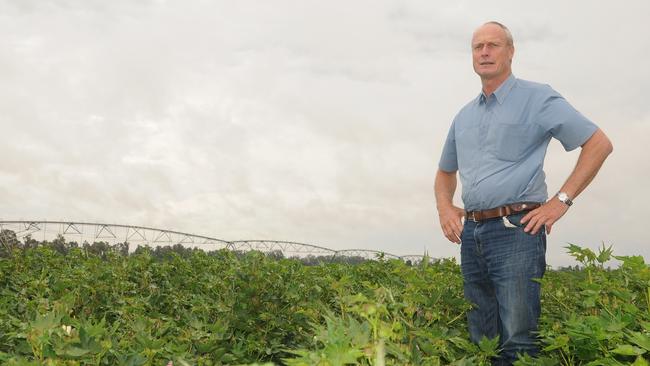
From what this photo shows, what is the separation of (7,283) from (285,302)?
3.54 m

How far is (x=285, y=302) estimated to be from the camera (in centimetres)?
651

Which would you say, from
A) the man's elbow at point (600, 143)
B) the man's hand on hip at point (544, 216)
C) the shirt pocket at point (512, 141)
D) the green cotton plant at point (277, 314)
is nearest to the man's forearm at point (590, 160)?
the man's elbow at point (600, 143)

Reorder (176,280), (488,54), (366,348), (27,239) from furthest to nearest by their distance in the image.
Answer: (27,239) < (176,280) < (488,54) < (366,348)

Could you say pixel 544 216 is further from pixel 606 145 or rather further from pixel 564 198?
pixel 606 145

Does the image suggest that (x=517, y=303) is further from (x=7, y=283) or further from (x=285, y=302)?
(x=7, y=283)

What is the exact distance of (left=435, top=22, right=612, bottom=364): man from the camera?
4.73m

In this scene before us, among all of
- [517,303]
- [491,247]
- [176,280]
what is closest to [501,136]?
[491,247]

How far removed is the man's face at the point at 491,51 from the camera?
5051mm

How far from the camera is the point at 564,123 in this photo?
15.9 ft

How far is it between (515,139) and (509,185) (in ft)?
1.15

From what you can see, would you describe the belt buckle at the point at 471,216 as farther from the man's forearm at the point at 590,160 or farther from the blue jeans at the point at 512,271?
the man's forearm at the point at 590,160

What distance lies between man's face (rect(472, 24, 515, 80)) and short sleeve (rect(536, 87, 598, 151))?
0.39 metres

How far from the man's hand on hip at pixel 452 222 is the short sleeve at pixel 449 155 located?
382 mm

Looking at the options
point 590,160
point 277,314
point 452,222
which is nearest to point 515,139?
point 590,160
